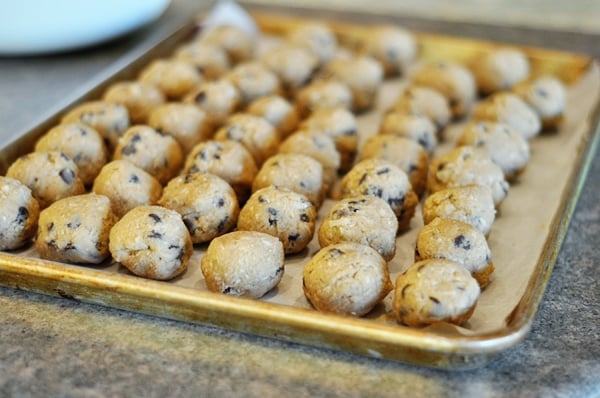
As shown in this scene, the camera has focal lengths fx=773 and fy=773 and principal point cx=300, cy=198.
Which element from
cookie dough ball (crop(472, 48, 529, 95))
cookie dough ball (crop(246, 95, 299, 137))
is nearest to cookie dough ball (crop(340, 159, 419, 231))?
cookie dough ball (crop(246, 95, 299, 137))

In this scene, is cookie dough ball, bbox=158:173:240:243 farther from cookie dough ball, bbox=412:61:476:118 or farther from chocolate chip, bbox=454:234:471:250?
cookie dough ball, bbox=412:61:476:118

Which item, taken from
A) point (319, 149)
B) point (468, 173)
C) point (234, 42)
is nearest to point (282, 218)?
point (319, 149)

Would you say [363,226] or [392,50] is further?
[392,50]

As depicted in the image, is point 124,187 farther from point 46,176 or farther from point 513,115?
point 513,115

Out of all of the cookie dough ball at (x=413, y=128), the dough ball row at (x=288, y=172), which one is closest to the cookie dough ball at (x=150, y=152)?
the dough ball row at (x=288, y=172)

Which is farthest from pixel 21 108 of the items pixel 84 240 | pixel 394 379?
pixel 394 379

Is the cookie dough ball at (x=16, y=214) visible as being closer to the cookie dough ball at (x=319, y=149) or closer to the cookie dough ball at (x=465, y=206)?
the cookie dough ball at (x=319, y=149)
